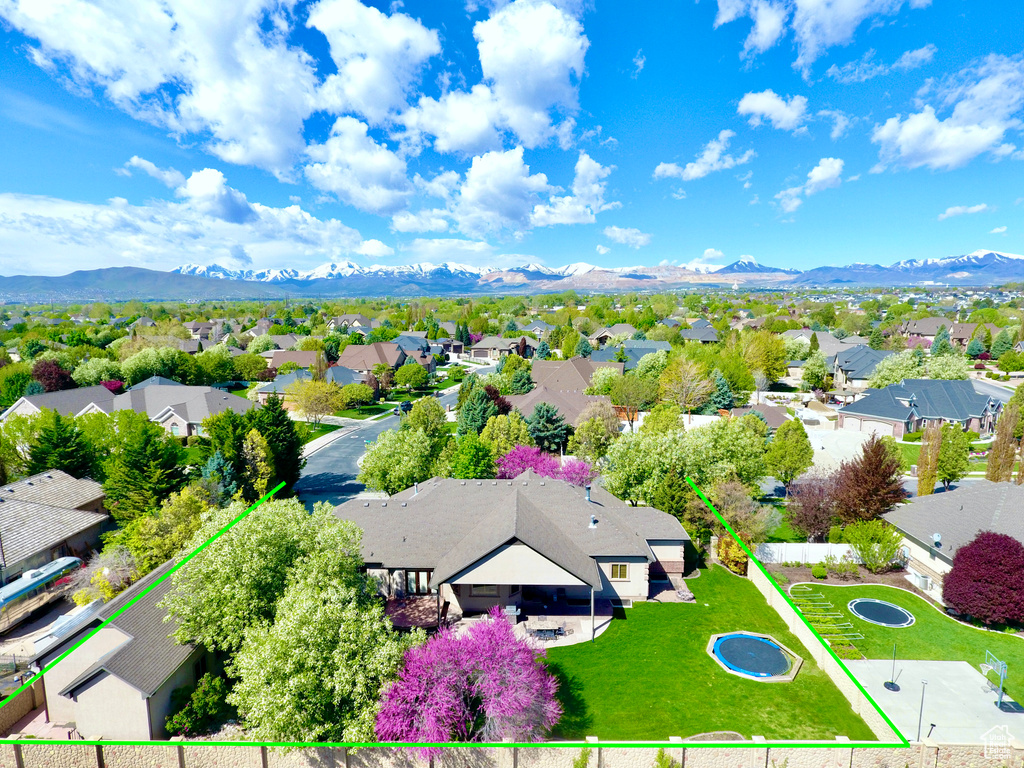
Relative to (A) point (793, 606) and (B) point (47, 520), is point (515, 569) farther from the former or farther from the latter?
(B) point (47, 520)

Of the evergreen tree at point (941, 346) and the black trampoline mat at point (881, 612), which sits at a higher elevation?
the evergreen tree at point (941, 346)

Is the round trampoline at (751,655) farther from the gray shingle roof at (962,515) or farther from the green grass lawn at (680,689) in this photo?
the gray shingle roof at (962,515)

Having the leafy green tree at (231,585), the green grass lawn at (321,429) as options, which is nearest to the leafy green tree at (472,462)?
the leafy green tree at (231,585)

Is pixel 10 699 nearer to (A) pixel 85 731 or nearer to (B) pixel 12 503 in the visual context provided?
(A) pixel 85 731

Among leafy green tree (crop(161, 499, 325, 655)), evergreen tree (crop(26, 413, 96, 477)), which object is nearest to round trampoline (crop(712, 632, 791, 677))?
leafy green tree (crop(161, 499, 325, 655))

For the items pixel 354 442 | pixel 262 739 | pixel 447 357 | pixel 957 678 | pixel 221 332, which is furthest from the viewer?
Result: pixel 221 332

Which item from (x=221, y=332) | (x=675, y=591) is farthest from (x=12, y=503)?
(x=221, y=332)

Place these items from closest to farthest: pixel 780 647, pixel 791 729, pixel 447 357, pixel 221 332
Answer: pixel 791 729, pixel 780 647, pixel 447 357, pixel 221 332

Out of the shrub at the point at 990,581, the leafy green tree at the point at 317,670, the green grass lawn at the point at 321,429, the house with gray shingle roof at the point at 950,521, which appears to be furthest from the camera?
the green grass lawn at the point at 321,429
